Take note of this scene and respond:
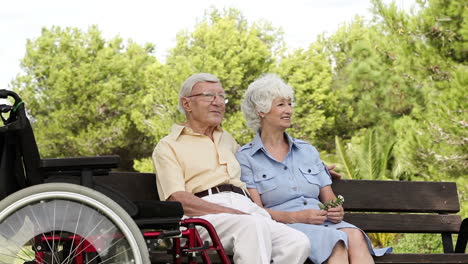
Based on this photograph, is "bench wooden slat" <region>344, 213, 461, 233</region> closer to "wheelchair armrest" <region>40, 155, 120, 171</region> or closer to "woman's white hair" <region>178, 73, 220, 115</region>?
"woman's white hair" <region>178, 73, 220, 115</region>

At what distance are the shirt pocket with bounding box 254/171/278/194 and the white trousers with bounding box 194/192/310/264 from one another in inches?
10.9

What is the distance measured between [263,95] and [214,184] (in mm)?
576

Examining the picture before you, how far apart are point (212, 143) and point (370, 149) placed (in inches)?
501

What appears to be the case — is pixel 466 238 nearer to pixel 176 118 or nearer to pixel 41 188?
pixel 41 188

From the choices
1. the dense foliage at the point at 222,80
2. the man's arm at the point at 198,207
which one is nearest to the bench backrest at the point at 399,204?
the man's arm at the point at 198,207

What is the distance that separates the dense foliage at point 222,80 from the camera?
89.4ft

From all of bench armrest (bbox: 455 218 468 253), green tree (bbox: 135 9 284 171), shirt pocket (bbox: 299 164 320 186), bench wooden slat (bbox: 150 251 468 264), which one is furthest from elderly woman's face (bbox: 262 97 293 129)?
green tree (bbox: 135 9 284 171)

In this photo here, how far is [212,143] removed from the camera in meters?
3.95

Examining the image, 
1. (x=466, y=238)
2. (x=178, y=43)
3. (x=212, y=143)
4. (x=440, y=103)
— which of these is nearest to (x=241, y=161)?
(x=212, y=143)

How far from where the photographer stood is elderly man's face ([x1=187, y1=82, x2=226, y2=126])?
4012 millimetres

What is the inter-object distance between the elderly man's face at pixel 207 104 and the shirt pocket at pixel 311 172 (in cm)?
45

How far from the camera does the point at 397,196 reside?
470cm

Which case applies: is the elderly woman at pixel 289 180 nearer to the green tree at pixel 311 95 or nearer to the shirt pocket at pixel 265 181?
the shirt pocket at pixel 265 181

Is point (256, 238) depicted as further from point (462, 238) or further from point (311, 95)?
point (311, 95)
